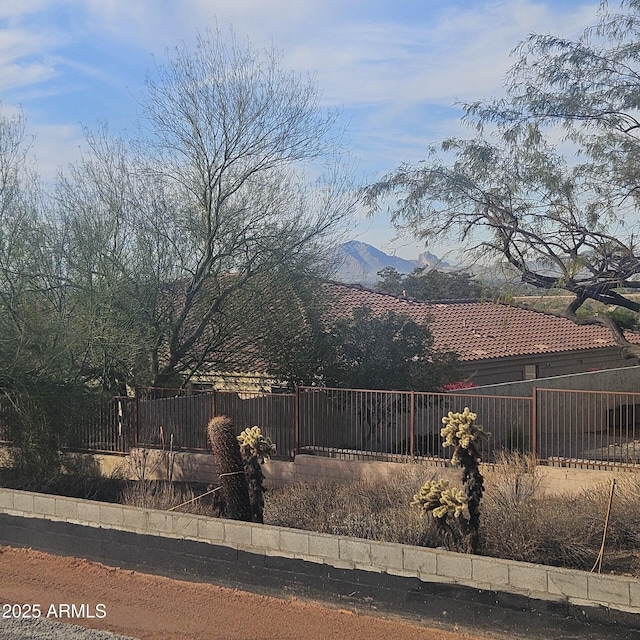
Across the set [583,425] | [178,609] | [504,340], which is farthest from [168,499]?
[504,340]

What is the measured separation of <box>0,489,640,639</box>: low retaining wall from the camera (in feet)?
20.9

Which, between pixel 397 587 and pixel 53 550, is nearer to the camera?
pixel 397 587

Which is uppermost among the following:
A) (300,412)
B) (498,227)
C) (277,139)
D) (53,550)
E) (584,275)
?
(277,139)

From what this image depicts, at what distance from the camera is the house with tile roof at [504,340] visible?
2495 cm

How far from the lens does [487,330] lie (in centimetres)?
2788

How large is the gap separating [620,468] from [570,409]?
1.64 metres

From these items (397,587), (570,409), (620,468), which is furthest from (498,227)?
(397,587)

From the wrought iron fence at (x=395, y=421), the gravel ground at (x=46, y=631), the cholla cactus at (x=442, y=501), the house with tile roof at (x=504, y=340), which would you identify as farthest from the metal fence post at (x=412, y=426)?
the house with tile roof at (x=504, y=340)

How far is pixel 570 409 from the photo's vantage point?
12.9 meters

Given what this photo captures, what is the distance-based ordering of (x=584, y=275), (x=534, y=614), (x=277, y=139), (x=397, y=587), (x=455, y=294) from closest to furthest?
(x=534, y=614) → (x=397, y=587) → (x=584, y=275) → (x=277, y=139) → (x=455, y=294)

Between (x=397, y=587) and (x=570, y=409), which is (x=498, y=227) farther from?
(x=397, y=587)

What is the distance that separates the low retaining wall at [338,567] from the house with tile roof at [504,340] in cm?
1307

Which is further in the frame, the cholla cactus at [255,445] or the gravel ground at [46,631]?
the cholla cactus at [255,445]

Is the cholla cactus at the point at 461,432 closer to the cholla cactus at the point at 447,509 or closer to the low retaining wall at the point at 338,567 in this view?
the cholla cactus at the point at 447,509
